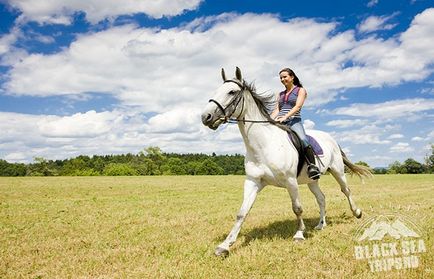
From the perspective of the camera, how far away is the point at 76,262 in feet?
23.3

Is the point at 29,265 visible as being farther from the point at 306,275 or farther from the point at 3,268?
the point at 306,275

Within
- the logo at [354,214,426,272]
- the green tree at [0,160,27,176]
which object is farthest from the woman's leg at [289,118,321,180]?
the green tree at [0,160,27,176]

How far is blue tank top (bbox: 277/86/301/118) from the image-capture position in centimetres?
884

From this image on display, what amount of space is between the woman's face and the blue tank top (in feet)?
0.68

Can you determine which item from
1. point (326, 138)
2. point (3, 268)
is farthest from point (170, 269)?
point (326, 138)

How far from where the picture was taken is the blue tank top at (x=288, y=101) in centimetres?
884

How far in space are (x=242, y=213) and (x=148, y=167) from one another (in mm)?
119022

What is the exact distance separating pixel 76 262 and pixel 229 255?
118 inches

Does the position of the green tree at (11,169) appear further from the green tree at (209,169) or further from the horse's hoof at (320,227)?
the horse's hoof at (320,227)

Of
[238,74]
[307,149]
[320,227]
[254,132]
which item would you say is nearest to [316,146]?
[307,149]

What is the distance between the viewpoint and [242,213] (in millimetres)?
7578

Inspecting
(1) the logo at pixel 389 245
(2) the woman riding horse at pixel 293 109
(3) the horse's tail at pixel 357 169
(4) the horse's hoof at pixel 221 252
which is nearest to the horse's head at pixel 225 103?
(2) the woman riding horse at pixel 293 109

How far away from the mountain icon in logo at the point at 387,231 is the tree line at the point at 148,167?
107057 mm

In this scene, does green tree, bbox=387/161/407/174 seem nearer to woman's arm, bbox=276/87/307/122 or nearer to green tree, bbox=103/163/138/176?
green tree, bbox=103/163/138/176
